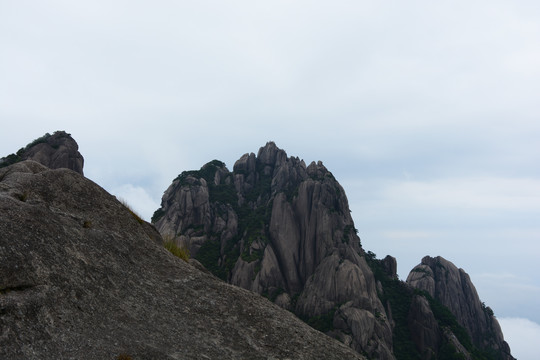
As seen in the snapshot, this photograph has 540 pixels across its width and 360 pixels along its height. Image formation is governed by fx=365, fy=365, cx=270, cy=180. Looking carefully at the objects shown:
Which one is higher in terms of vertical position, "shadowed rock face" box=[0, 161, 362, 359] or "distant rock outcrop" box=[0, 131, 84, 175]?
"distant rock outcrop" box=[0, 131, 84, 175]

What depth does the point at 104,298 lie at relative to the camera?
429 inches

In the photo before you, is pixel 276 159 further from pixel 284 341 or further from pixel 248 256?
pixel 284 341

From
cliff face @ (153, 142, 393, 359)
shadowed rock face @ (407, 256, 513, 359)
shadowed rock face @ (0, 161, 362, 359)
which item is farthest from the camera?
shadowed rock face @ (407, 256, 513, 359)

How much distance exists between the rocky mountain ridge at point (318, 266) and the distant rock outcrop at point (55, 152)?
94.7ft

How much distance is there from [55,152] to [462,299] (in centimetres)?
13041

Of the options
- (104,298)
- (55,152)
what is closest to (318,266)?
(55,152)

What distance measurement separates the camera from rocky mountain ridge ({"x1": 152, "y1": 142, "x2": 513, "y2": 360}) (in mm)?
86062

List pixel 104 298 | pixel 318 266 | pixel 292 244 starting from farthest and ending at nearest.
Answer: pixel 292 244 → pixel 318 266 → pixel 104 298

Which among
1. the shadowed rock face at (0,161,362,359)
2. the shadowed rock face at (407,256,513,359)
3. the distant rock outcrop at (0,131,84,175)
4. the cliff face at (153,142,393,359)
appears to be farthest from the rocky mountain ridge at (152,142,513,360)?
the shadowed rock face at (0,161,362,359)

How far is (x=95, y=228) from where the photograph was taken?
45.0 ft

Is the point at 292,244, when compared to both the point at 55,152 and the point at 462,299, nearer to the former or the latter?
the point at 55,152

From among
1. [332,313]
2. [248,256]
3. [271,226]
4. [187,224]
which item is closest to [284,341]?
[332,313]

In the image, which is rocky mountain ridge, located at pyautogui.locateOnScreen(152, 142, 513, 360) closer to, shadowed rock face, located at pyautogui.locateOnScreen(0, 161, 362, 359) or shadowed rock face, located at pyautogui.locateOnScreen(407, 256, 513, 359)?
shadowed rock face, located at pyautogui.locateOnScreen(407, 256, 513, 359)

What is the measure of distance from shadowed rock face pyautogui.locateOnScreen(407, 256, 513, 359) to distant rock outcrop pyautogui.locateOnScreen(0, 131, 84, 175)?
106 meters
